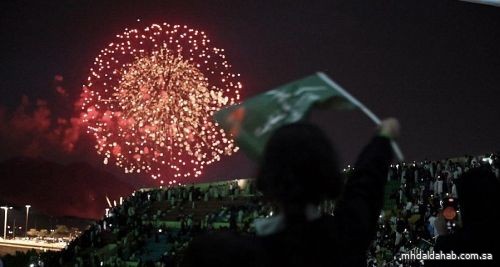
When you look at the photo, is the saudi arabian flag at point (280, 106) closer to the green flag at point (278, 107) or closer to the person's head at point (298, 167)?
the green flag at point (278, 107)

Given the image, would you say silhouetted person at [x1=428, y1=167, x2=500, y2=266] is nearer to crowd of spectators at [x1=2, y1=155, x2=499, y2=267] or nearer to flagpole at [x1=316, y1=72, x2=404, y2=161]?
flagpole at [x1=316, y1=72, x2=404, y2=161]

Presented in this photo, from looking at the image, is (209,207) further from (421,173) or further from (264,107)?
(264,107)

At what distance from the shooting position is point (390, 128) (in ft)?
6.87

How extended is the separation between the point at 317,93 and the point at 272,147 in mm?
513

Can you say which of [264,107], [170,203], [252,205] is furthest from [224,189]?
[264,107]

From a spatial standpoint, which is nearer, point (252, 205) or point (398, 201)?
point (398, 201)

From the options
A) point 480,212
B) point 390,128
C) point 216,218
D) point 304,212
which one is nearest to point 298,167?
point 304,212

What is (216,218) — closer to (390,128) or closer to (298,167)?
(390,128)

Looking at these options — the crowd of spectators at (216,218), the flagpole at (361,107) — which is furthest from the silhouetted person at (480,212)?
the crowd of spectators at (216,218)

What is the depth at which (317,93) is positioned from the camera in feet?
7.29

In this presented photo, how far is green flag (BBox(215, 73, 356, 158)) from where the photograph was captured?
2193 mm

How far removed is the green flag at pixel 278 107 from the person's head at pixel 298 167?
1.18 ft

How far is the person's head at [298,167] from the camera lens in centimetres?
175

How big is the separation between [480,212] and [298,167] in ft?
5.35
